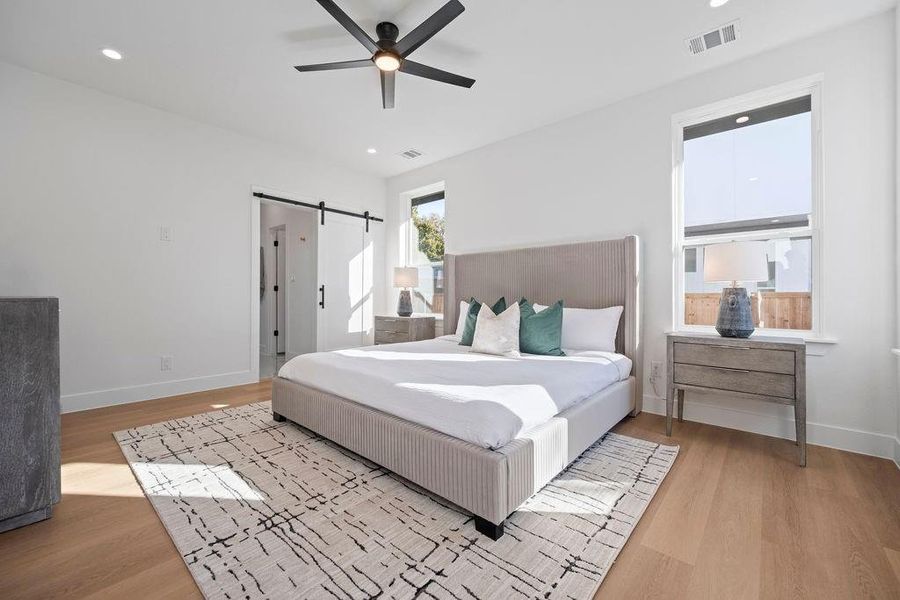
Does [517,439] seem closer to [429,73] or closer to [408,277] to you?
[429,73]

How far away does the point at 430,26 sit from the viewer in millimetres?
2080

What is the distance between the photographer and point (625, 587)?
4.27 ft

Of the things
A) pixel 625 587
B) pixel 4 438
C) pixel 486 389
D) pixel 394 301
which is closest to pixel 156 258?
pixel 4 438

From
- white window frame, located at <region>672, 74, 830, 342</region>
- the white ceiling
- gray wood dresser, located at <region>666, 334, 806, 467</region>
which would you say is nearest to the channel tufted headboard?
white window frame, located at <region>672, 74, 830, 342</region>

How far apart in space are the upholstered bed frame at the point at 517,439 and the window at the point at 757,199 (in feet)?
1.60

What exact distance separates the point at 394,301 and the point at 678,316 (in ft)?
12.1

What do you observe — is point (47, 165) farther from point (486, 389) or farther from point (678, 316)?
point (678, 316)

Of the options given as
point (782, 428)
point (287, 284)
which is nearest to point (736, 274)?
point (782, 428)

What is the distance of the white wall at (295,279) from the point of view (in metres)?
5.12

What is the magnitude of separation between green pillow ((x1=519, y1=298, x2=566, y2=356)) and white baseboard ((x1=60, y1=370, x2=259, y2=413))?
3132 mm

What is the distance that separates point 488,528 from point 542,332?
1.67 m

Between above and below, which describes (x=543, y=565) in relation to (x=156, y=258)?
below

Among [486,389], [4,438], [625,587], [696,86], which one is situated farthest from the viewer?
[696,86]

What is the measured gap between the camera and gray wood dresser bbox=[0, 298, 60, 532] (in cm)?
155
